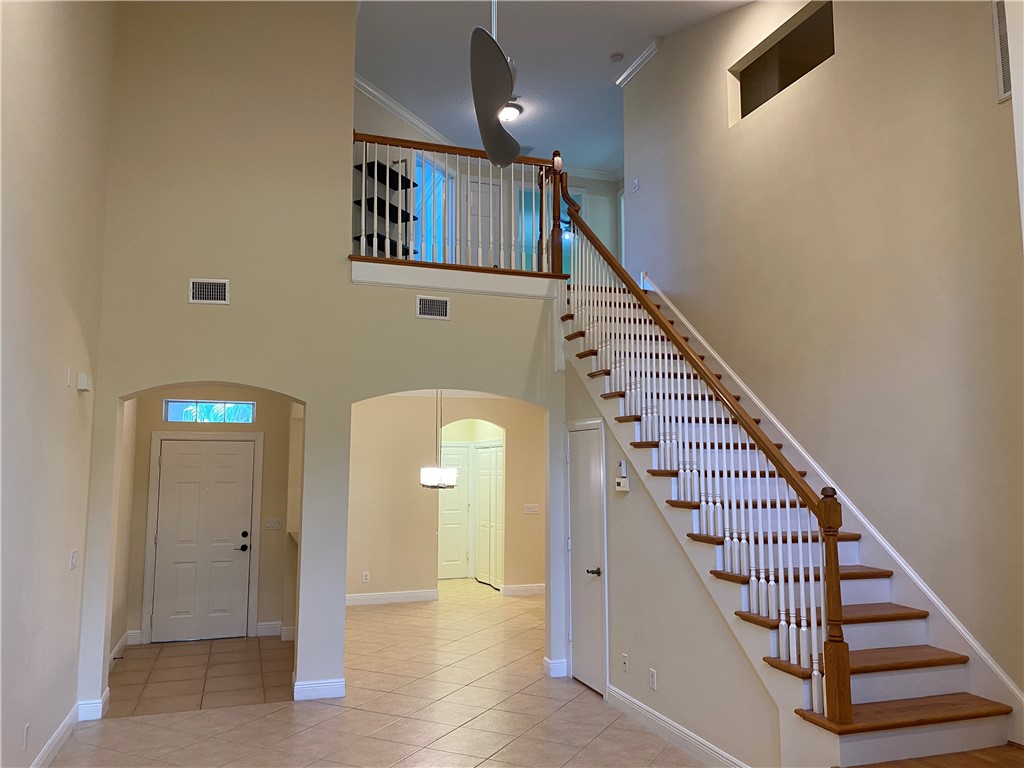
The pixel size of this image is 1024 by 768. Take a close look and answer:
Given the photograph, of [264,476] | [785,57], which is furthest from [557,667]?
[785,57]

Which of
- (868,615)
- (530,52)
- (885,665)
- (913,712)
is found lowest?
(913,712)

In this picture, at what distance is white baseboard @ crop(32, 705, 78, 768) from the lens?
3.94 m

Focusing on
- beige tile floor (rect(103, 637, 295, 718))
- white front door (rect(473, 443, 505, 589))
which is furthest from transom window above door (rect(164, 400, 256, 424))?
white front door (rect(473, 443, 505, 589))

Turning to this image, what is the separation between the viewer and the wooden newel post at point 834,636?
314 cm

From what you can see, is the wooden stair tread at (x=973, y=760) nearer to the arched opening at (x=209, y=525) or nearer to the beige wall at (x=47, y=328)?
the beige wall at (x=47, y=328)

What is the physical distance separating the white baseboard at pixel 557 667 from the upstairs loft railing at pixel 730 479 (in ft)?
7.07

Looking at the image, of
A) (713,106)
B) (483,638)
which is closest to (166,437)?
(483,638)

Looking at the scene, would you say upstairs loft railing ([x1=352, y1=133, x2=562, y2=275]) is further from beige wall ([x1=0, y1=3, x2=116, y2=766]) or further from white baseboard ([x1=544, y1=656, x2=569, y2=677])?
white baseboard ([x1=544, y1=656, x2=569, y2=677])

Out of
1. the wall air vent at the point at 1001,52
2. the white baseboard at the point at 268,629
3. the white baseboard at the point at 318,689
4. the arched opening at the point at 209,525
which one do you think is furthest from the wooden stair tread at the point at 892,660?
the white baseboard at the point at 268,629

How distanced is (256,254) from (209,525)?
3.21m

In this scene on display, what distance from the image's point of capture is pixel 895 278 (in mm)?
4270

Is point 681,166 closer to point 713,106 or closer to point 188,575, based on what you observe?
point 713,106

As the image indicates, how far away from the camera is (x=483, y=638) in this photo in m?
7.16

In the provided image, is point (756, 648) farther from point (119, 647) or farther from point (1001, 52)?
point (119, 647)
